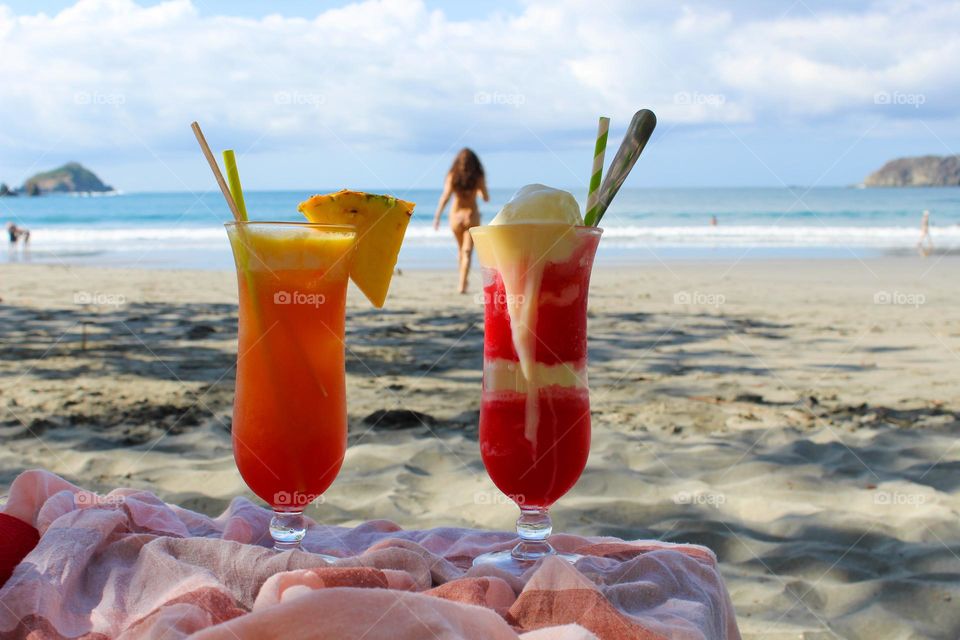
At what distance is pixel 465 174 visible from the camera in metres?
10.1

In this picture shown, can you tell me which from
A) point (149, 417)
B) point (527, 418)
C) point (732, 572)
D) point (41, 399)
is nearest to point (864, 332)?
point (732, 572)

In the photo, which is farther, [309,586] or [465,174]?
[465,174]

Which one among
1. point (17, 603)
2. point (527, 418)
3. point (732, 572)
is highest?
point (527, 418)

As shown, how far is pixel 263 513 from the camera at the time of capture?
63.2 inches

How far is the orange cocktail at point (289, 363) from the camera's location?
1.46m

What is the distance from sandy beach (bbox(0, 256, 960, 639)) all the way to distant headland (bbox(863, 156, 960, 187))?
57.7 metres

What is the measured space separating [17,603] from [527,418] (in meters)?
0.80

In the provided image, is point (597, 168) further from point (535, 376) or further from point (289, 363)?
point (289, 363)

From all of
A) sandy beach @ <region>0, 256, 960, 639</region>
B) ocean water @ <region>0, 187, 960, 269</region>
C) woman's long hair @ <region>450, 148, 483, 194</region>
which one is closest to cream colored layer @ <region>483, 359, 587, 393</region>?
sandy beach @ <region>0, 256, 960, 639</region>

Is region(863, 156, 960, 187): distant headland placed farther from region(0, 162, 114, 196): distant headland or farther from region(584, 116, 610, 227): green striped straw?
region(584, 116, 610, 227): green striped straw

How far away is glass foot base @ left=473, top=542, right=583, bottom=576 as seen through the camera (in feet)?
4.45

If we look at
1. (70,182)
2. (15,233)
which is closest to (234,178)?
(15,233)

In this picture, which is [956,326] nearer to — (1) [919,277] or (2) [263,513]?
(1) [919,277]

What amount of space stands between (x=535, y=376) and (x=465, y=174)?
28.8 feet
